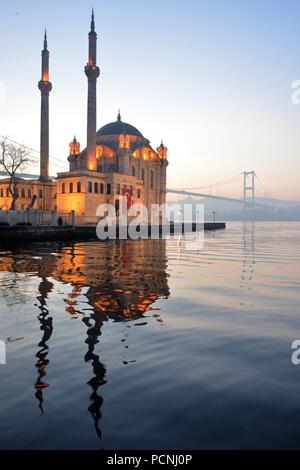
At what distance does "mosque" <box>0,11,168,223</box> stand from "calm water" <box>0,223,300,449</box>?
136 feet

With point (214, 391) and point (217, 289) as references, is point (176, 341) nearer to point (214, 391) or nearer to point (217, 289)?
point (214, 391)

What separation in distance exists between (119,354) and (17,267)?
1225 cm

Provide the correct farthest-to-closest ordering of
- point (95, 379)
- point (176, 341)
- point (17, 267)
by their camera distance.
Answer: point (17, 267) → point (176, 341) → point (95, 379)

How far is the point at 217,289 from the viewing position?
12.3 m

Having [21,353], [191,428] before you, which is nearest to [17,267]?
[21,353]

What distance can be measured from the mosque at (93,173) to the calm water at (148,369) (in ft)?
136

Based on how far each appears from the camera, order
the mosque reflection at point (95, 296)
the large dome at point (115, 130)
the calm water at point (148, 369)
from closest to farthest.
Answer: the calm water at point (148, 369) < the mosque reflection at point (95, 296) < the large dome at point (115, 130)

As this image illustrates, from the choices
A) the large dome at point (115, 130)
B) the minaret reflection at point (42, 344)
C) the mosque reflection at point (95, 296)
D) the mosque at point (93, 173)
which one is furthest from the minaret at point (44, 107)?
the minaret reflection at point (42, 344)

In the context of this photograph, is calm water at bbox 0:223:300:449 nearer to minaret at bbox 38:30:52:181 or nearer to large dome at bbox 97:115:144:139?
minaret at bbox 38:30:52:181

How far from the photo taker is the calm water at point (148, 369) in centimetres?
392

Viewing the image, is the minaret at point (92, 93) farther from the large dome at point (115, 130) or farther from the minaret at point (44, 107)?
the large dome at point (115, 130)

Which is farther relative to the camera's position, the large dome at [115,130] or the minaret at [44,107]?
the large dome at [115,130]

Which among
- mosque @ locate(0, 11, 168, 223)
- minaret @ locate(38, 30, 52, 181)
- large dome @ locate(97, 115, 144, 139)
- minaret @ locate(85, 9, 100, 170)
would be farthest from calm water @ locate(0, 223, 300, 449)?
large dome @ locate(97, 115, 144, 139)

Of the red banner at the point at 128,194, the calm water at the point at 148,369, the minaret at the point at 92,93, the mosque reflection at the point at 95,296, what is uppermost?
the minaret at the point at 92,93
